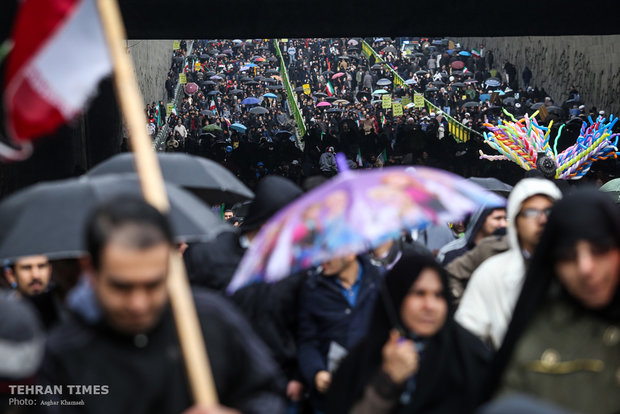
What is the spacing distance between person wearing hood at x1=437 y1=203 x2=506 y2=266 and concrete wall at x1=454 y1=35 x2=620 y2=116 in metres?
21.1

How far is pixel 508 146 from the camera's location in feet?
32.2

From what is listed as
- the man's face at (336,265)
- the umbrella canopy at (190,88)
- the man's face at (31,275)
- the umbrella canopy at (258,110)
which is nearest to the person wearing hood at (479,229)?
the man's face at (336,265)

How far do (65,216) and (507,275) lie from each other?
6.92 ft

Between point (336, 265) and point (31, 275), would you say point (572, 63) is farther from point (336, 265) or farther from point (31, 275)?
point (31, 275)

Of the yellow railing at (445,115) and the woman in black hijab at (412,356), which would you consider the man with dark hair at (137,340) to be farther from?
the yellow railing at (445,115)

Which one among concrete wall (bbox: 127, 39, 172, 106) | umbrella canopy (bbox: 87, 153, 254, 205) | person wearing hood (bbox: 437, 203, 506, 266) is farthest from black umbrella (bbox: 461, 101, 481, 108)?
umbrella canopy (bbox: 87, 153, 254, 205)

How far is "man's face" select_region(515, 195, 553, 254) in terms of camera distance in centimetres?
478

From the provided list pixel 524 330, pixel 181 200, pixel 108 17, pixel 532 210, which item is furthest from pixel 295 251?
pixel 532 210

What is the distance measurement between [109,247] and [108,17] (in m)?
0.64

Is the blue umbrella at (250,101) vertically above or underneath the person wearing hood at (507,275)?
above

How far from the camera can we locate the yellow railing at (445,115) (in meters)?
27.5

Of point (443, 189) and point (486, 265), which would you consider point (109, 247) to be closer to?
point (443, 189)

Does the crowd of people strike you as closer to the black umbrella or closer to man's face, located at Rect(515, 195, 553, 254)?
man's face, located at Rect(515, 195, 553, 254)

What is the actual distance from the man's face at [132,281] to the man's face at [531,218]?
2.60 metres
